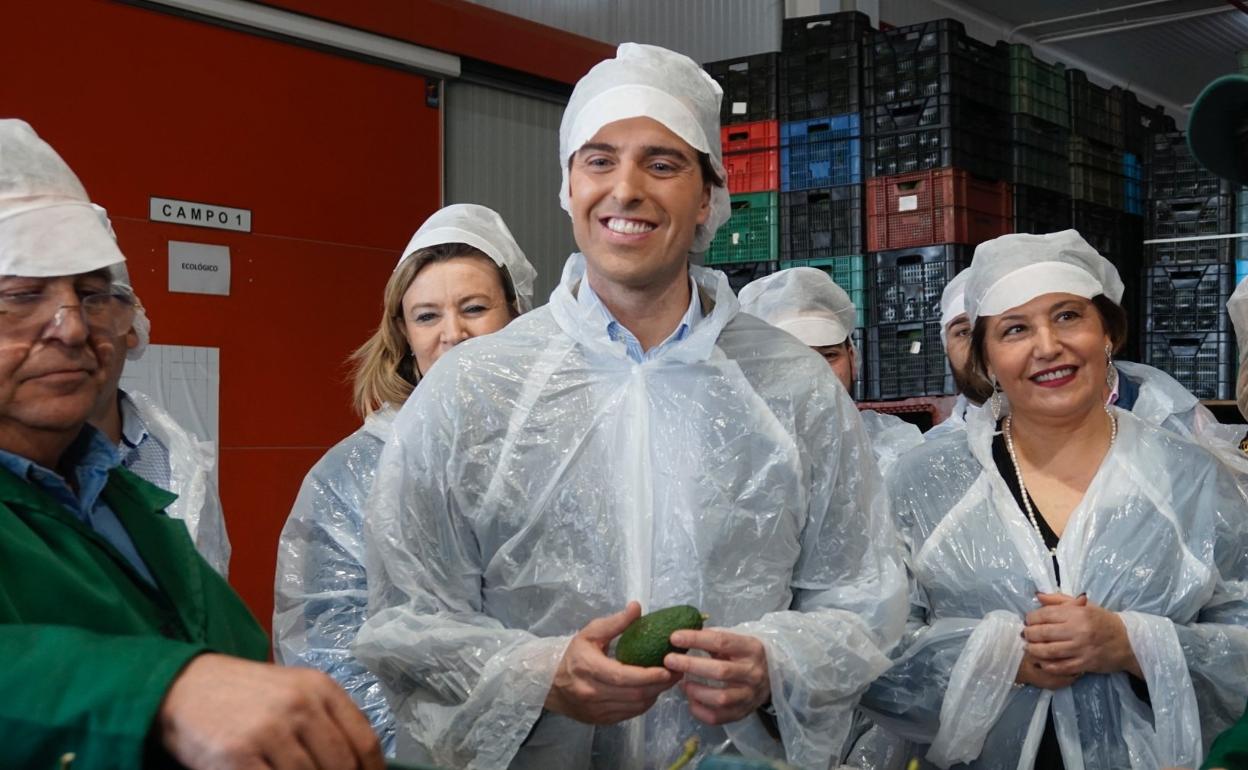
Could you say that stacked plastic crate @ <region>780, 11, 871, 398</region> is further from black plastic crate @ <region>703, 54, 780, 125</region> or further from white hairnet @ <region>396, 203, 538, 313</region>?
white hairnet @ <region>396, 203, 538, 313</region>

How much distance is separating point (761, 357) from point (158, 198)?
3713 millimetres

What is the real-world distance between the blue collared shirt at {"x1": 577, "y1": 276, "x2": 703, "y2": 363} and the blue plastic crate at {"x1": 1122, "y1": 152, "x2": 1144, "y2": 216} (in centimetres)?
496

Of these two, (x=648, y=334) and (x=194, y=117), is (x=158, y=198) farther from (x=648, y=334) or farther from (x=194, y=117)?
(x=648, y=334)

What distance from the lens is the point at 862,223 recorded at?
5.53 m

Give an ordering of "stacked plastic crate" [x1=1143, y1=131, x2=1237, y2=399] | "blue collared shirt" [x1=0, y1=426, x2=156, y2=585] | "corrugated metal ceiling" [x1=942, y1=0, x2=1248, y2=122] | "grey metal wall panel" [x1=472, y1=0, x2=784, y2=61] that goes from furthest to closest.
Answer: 1. "corrugated metal ceiling" [x1=942, y1=0, x2=1248, y2=122]
2. "grey metal wall panel" [x1=472, y1=0, x2=784, y2=61]
3. "stacked plastic crate" [x1=1143, y1=131, x2=1237, y2=399]
4. "blue collared shirt" [x1=0, y1=426, x2=156, y2=585]

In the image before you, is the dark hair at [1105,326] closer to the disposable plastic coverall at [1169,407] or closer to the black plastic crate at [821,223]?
the disposable plastic coverall at [1169,407]

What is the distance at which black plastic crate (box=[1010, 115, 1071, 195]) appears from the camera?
5.66 m

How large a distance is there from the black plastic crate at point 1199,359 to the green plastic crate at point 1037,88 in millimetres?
1125

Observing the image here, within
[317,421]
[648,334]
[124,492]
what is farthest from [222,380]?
[124,492]

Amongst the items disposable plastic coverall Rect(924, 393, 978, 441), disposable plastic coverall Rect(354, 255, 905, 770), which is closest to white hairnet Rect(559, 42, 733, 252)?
disposable plastic coverall Rect(354, 255, 905, 770)

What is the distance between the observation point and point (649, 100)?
2.02 metres

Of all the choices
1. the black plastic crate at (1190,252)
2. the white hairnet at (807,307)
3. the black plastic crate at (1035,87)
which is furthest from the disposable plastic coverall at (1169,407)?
the black plastic crate at (1035,87)

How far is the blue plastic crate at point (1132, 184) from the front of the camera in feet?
20.9

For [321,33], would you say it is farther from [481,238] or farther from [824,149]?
[481,238]
